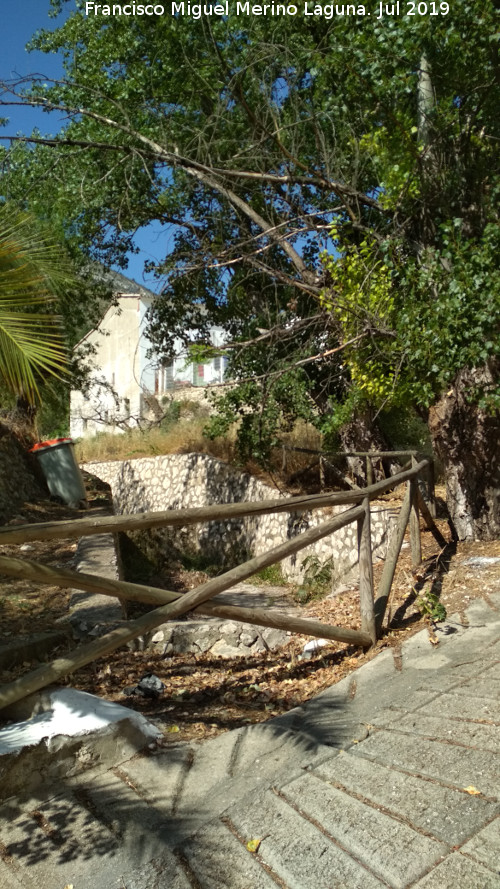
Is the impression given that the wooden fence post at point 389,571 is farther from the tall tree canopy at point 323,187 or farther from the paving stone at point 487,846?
the paving stone at point 487,846

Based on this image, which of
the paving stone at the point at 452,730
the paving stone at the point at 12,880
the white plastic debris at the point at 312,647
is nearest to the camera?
the paving stone at the point at 12,880

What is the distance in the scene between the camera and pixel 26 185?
977 centimetres

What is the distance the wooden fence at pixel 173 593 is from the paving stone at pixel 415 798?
36.5 inches

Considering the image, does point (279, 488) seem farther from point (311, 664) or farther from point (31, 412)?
point (31, 412)

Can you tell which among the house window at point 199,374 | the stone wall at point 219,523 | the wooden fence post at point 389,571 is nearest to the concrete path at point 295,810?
the wooden fence post at point 389,571

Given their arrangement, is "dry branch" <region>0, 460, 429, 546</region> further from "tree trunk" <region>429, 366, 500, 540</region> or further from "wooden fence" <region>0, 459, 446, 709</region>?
"tree trunk" <region>429, 366, 500, 540</region>

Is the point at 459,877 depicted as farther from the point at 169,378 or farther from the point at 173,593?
the point at 169,378

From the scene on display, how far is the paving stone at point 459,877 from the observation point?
2.07 metres

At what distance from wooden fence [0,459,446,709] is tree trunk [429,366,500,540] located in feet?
7.73

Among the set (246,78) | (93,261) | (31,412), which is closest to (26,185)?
(93,261)

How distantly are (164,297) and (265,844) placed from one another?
9.02 metres

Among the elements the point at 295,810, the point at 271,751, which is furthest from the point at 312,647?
the point at 295,810

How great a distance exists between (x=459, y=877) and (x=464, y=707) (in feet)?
3.93

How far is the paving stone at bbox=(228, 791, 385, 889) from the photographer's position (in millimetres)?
2209
